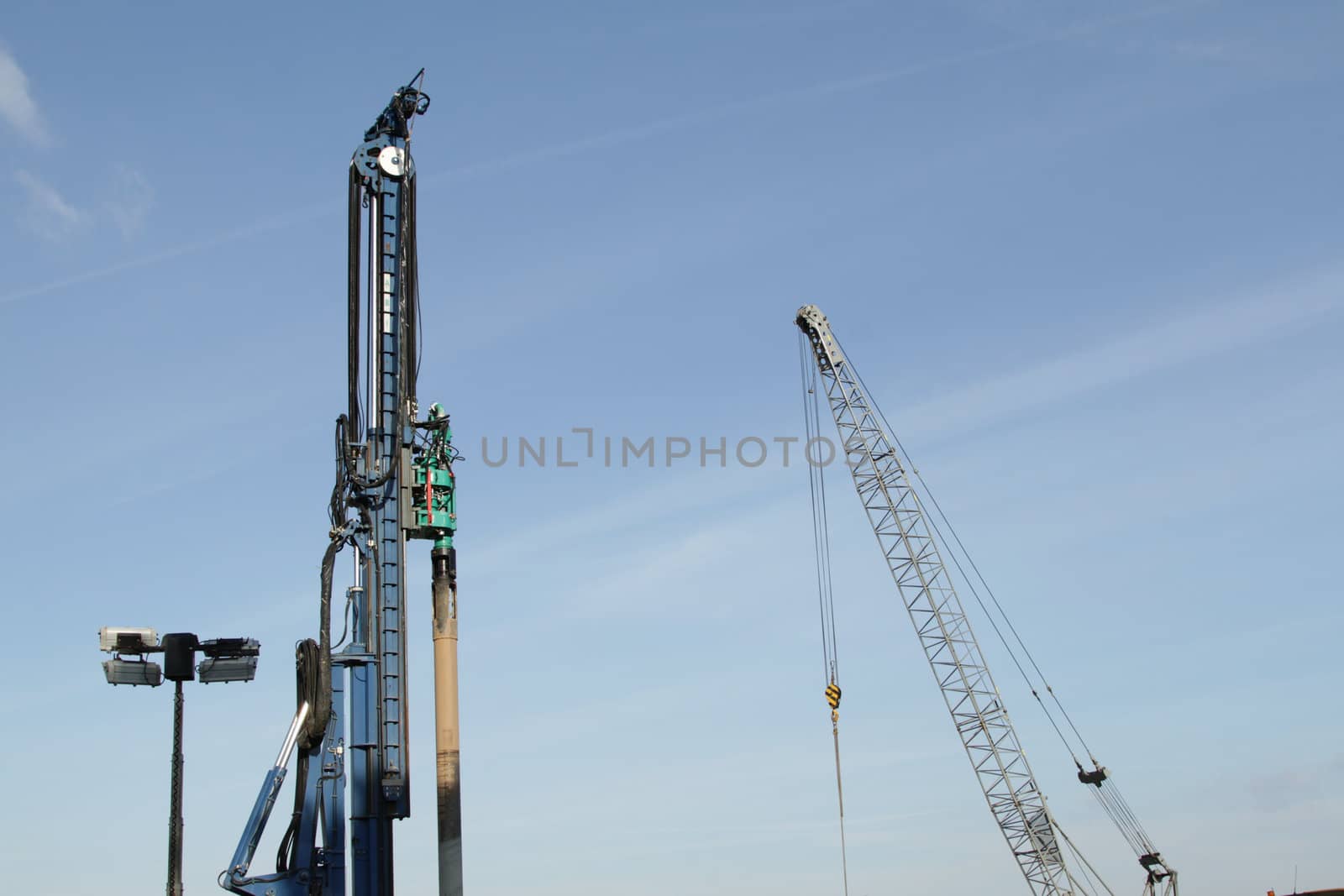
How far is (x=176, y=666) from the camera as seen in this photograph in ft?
69.3

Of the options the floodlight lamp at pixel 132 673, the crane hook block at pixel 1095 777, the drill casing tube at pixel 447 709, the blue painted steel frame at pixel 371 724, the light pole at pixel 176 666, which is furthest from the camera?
the crane hook block at pixel 1095 777

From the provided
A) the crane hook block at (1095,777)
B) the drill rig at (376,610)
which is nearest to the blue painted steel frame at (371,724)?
the drill rig at (376,610)

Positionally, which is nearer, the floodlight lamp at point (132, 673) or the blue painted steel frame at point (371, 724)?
the floodlight lamp at point (132, 673)

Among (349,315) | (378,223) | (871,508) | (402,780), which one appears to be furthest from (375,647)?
(871,508)

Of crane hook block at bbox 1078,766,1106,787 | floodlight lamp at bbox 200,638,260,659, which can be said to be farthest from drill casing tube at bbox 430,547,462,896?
crane hook block at bbox 1078,766,1106,787

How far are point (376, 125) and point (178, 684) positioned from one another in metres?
25.7

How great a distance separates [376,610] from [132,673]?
43.1ft

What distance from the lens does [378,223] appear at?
40969mm

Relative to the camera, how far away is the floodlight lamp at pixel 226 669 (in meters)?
24.4

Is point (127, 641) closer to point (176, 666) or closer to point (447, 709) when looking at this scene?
point (176, 666)

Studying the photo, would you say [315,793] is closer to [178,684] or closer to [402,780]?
[402,780]

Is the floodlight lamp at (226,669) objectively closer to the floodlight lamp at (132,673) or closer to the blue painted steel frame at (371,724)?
the floodlight lamp at (132,673)

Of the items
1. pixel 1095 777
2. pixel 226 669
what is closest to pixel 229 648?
pixel 226 669

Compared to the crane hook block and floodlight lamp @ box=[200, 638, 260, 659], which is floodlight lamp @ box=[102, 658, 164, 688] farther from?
the crane hook block
